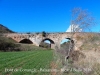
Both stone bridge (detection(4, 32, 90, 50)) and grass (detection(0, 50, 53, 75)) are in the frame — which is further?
stone bridge (detection(4, 32, 90, 50))

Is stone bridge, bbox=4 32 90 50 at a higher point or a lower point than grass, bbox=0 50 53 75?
higher

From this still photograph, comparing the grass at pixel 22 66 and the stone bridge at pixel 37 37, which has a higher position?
the stone bridge at pixel 37 37

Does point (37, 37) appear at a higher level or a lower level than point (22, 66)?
higher

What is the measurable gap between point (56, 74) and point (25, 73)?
2.26 m

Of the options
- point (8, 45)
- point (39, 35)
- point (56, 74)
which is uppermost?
point (39, 35)

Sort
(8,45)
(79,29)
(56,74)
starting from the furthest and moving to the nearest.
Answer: (8,45) → (79,29) → (56,74)

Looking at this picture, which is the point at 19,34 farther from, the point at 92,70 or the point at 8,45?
the point at 92,70

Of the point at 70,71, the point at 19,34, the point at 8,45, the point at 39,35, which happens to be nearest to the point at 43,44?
the point at 39,35

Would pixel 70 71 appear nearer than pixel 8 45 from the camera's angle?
Yes

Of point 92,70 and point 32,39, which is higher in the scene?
point 32,39

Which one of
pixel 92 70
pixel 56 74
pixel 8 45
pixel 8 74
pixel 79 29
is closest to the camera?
pixel 8 74

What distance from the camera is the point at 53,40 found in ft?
263

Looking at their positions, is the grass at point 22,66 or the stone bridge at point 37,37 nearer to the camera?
the grass at point 22,66

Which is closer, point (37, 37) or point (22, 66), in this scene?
point (22, 66)
